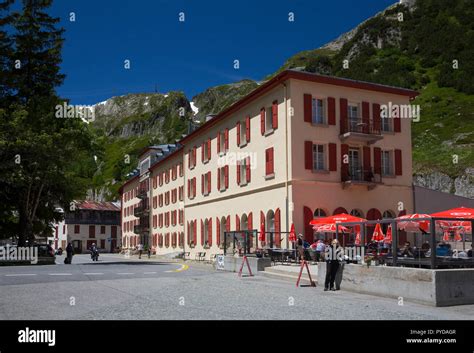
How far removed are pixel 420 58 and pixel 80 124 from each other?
7607cm

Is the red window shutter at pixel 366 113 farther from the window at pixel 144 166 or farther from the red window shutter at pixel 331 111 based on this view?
the window at pixel 144 166

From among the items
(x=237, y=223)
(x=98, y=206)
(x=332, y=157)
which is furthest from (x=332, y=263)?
(x=98, y=206)

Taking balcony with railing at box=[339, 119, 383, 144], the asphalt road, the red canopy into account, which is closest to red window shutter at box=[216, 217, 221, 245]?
the red canopy

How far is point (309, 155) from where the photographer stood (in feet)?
95.8

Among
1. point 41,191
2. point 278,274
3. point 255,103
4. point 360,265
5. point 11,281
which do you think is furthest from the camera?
point 41,191

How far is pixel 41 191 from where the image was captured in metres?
37.0

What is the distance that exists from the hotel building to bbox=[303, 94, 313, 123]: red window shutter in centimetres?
1

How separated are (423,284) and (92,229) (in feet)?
294

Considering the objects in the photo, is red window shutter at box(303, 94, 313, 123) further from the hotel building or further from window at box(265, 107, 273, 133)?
window at box(265, 107, 273, 133)

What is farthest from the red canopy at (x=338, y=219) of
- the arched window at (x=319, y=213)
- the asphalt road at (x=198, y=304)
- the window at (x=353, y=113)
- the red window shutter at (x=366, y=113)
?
the asphalt road at (x=198, y=304)

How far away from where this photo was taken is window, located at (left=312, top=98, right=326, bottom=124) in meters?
30.0

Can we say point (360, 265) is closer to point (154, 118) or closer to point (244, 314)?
point (244, 314)

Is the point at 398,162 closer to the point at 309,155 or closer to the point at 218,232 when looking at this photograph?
the point at 309,155
